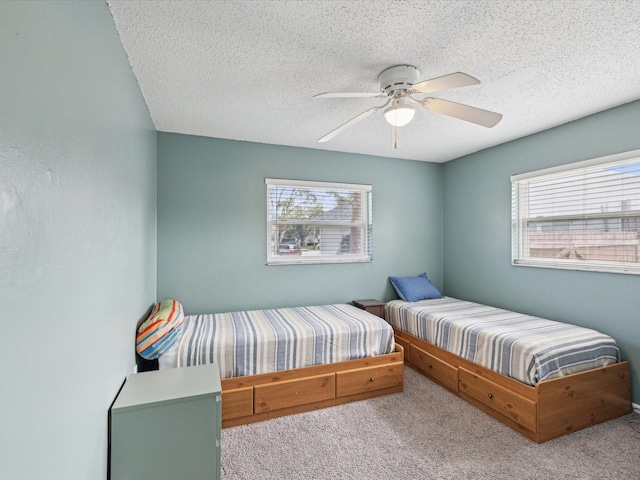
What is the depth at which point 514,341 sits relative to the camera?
2436 mm

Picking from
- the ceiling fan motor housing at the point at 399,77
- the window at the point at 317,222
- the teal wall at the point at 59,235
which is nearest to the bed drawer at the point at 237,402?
the teal wall at the point at 59,235

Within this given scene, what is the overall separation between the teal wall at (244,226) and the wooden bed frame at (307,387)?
1183 millimetres

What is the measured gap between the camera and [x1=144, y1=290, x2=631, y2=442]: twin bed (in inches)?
89.2

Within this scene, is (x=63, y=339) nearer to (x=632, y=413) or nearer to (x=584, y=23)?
(x=584, y=23)

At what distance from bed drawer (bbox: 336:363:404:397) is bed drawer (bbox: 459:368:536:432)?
56cm

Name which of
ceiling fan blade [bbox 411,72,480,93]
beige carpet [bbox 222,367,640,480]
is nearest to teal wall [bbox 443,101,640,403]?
beige carpet [bbox 222,367,640,480]

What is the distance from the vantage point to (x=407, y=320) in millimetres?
3598

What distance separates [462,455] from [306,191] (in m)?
2.88

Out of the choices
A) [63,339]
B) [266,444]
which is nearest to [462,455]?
[266,444]

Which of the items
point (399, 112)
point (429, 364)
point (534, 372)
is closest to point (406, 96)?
point (399, 112)

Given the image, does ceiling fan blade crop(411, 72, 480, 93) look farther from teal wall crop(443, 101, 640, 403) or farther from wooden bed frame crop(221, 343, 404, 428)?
wooden bed frame crop(221, 343, 404, 428)

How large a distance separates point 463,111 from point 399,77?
0.47 m

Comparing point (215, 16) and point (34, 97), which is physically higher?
point (215, 16)

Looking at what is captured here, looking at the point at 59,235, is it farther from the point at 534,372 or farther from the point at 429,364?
the point at 429,364
